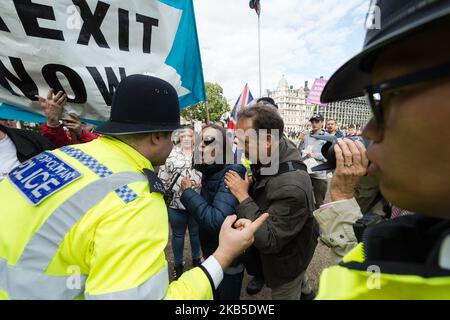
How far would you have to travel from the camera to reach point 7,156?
88.7 inches

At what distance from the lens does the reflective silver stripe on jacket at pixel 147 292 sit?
35.1 inches

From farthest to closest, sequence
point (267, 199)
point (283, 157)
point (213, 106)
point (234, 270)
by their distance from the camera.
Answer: point (213, 106), point (234, 270), point (283, 157), point (267, 199)

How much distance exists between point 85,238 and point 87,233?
0.02 m

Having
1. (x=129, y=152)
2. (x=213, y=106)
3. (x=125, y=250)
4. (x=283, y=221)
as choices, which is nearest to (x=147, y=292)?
(x=125, y=250)

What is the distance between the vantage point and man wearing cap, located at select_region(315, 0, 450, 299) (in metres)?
0.51

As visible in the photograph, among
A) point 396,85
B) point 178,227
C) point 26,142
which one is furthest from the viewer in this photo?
point 178,227

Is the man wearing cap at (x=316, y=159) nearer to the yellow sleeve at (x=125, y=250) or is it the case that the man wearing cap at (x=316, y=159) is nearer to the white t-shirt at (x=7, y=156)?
the yellow sleeve at (x=125, y=250)

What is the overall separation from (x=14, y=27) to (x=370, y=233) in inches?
102

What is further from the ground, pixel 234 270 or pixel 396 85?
pixel 396 85

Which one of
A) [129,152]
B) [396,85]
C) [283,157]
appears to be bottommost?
[283,157]

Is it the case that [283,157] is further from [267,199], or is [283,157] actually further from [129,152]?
[129,152]

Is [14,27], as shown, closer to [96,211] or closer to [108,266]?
[96,211]
